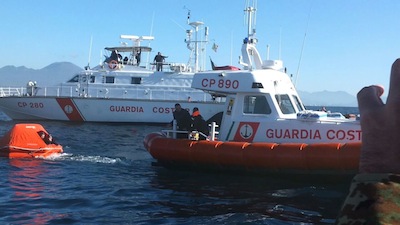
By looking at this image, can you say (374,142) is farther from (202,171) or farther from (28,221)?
(202,171)

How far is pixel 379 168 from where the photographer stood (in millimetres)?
1284

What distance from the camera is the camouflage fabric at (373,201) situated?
1173mm

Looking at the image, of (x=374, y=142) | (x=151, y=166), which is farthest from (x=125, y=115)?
(x=374, y=142)

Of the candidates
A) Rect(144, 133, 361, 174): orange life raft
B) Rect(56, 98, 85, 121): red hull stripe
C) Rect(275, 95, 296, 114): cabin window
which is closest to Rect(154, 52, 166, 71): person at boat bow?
Rect(56, 98, 85, 121): red hull stripe

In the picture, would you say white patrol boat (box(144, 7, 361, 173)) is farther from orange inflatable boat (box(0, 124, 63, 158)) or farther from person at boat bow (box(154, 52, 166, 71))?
person at boat bow (box(154, 52, 166, 71))

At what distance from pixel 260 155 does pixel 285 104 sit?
1.80 metres

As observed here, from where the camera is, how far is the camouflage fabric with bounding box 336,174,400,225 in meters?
1.17

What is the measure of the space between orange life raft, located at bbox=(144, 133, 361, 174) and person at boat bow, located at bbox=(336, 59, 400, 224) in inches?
296

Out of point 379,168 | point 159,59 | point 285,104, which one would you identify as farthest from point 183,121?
point 159,59

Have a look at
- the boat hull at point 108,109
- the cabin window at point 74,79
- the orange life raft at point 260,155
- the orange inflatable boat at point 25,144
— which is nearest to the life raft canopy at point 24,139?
the orange inflatable boat at point 25,144

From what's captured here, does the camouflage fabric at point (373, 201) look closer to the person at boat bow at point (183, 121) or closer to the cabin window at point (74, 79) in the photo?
the person at boat bow at point (183, 121)

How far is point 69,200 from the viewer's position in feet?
25.2

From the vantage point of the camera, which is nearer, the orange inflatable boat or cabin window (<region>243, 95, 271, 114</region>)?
cabin window (<region>243, 95, 271, 114</region>)

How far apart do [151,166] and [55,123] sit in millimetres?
14859
